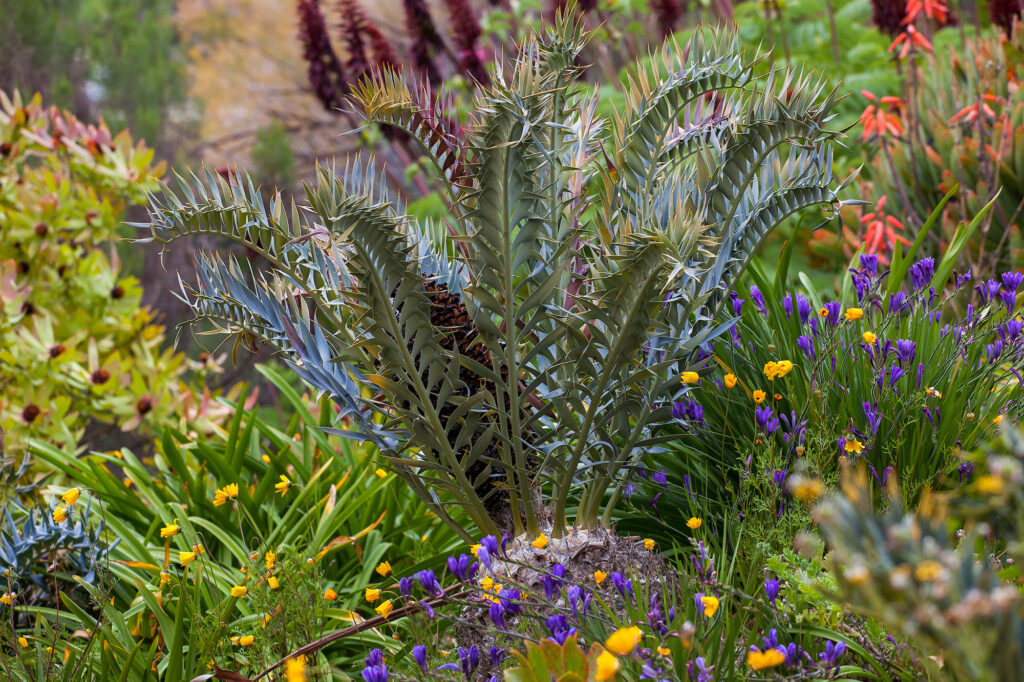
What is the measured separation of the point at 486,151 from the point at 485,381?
0.63 m

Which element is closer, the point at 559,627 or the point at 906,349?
the point at 559,627

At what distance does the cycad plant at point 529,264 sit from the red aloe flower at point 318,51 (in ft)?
10.9

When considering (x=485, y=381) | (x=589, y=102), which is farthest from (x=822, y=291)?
(x=485, y=381)

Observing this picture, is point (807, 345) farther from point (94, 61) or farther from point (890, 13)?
point (94, 61)

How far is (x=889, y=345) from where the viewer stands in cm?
197

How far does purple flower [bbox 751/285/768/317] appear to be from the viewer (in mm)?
2314

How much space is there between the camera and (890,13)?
4566 mm

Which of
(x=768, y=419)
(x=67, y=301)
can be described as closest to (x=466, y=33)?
(x=67, y=301)

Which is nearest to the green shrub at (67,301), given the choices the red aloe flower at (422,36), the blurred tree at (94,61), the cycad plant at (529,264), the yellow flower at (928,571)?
the cycad plant at (529,264)

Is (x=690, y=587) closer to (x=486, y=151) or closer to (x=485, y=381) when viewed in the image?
Answer: (x=485, y=381)

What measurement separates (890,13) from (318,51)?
11.3 ft

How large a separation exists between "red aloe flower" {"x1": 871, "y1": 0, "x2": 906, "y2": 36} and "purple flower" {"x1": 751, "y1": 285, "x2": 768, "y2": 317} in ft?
10.1

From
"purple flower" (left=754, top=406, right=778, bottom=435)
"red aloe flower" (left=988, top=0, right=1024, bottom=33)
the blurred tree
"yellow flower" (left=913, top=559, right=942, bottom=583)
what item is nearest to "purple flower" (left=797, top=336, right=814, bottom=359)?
"purple flower" (left=754, top=406, right=778, bottom=435)

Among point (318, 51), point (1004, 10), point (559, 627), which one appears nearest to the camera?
point (559, 627)
